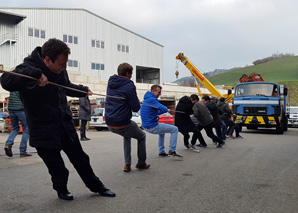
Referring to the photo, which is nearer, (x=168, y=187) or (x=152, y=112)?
(x=168, y=187)

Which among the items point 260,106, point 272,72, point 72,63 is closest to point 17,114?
point 260,106

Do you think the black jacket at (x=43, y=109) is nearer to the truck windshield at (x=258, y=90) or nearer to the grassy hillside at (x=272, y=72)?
the truck windshield at (x=258, y=90)

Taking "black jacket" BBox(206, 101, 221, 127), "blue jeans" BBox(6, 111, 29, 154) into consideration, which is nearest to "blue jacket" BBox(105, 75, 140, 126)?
"blue jeans" BBox(6, 111, 29, 154)

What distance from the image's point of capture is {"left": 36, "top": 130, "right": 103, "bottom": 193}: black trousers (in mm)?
3715

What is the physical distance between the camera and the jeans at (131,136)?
5.62 m

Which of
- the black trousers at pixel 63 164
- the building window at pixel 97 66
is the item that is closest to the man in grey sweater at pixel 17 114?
the black trousers at pixel 63 164

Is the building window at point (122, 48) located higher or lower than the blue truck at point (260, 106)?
higher

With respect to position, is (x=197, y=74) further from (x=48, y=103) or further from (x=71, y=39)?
(x=48, y=103)

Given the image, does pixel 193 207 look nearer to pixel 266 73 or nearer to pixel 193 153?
pixel 193 153

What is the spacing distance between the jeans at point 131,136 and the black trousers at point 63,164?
159 cm

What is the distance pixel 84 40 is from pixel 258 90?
26.4m

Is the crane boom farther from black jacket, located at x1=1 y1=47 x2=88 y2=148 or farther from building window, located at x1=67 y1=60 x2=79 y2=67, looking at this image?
black jacket, located at x1=1 y1=47 x2=88 y2=148

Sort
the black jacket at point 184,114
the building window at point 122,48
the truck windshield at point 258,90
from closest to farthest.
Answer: the black jacket at point 184,114, the truck windshield at point 258,90, the building window at point 122,48

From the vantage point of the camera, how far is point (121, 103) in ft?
17.8
